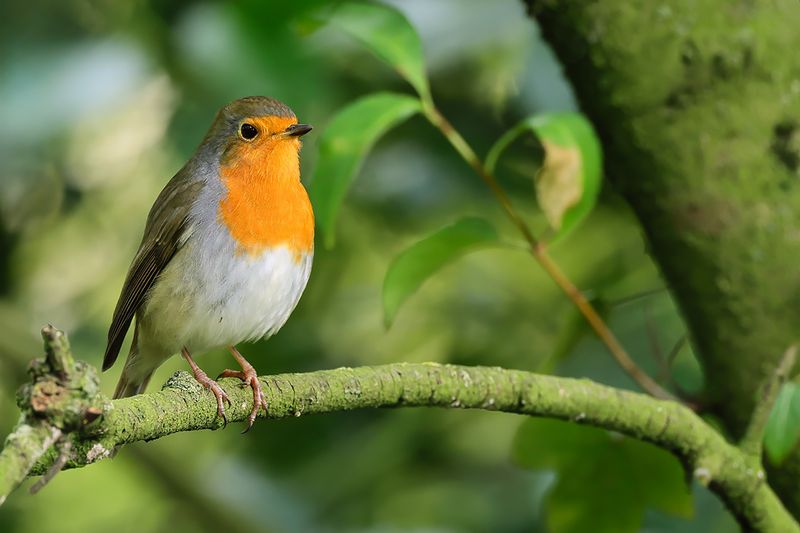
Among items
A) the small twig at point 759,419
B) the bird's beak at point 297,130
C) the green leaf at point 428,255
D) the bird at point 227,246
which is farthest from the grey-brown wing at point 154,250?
the small twig at point 759,419

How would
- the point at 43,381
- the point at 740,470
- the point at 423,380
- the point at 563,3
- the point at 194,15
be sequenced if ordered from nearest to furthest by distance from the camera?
the point at 43,381, the point at 423,380, the point at 740,470, the point at 563,3, the point at 194,15

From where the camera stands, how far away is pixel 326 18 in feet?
10.1

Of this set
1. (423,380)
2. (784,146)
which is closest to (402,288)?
(423,380)

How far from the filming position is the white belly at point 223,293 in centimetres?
320

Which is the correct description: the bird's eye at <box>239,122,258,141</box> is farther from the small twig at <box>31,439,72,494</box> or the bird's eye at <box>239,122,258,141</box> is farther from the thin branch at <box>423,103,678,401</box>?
the small twig at <box>31,439,72,494</box>

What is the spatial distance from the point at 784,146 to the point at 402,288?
1.15 metres

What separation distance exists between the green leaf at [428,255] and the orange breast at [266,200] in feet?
1.54

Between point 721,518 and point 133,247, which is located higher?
point 133,247

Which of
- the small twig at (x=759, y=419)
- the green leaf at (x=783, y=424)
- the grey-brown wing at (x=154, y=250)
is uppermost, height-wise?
the grey-brown wing at (x=154, y=250)

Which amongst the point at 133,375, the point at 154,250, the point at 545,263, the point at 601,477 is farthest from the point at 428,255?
the point at 133,375

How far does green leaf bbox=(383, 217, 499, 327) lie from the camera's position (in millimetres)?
2863

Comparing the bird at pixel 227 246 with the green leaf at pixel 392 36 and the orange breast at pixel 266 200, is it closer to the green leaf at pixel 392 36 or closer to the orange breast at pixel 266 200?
the orange breast at pixel 266 200

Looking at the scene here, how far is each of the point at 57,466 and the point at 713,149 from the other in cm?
217

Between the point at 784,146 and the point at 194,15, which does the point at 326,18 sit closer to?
the point at 194,15
